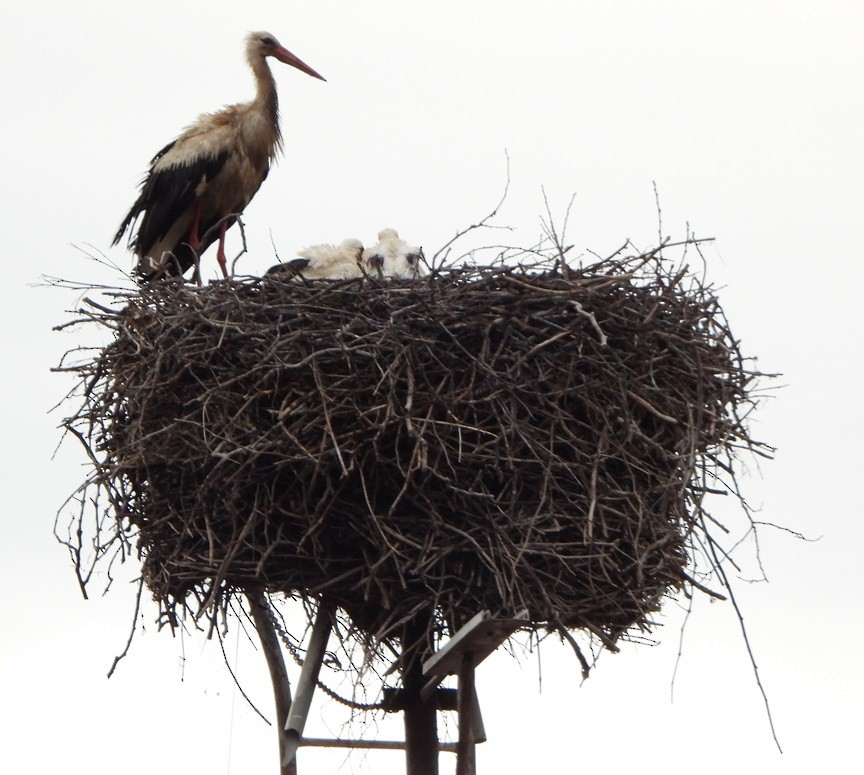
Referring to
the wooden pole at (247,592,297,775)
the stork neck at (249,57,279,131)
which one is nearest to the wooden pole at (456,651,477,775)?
the wooden pole at (247,592,297,775)

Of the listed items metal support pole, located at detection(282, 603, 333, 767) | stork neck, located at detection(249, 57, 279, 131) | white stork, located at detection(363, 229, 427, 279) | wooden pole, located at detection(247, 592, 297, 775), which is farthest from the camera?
stork neck, located at detection(249, 57, 279, 131)

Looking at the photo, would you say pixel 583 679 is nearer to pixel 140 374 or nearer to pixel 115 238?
pixel 140 374

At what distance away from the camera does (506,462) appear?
5652 mm

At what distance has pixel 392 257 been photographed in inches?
300

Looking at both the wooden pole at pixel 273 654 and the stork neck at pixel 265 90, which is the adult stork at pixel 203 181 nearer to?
the stork neck at pixel 265 90

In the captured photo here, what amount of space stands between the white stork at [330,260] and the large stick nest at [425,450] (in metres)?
1.44

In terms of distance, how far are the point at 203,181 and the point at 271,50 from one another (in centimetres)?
120

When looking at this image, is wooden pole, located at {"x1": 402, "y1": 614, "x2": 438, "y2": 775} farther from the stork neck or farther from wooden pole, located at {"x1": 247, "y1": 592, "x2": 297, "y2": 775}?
the stork neck

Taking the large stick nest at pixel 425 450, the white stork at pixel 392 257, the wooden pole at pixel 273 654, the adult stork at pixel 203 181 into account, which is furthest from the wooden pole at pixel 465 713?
the adult stork at pixel 203 181

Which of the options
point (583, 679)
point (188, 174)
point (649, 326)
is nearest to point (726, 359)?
point (649, 326)

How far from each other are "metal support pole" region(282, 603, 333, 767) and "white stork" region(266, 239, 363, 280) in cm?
200

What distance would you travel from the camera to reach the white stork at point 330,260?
7527 millimetres

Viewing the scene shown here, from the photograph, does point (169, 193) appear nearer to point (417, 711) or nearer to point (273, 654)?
point (273, 654)

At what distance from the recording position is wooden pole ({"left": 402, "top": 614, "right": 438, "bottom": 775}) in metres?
5.70
